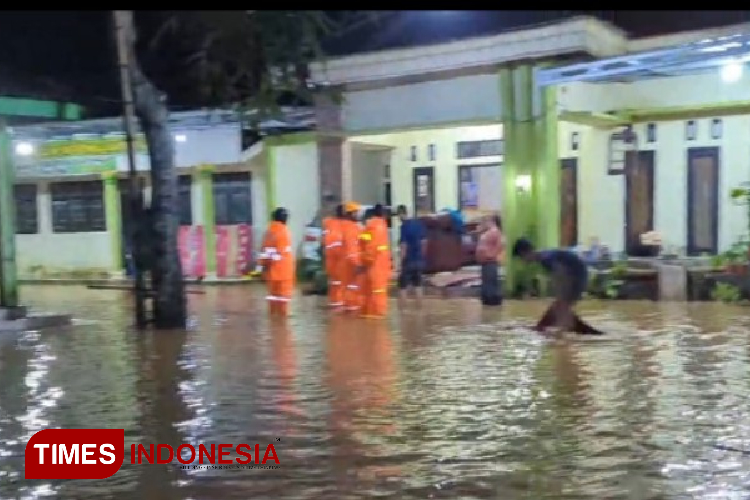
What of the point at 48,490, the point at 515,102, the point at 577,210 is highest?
the point at 515,102

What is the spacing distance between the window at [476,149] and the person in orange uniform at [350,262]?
5843mm

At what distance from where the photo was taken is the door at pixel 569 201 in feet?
61.7

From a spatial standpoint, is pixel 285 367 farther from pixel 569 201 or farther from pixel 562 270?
pixel 569 201

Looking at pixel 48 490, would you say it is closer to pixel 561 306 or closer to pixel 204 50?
pixel 561 306

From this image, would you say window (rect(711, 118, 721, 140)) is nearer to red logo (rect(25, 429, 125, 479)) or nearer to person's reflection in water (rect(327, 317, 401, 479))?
person's reflection in water (rect(327, 317, 401, 479))

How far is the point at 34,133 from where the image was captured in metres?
24.2

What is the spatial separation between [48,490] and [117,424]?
1526 mm

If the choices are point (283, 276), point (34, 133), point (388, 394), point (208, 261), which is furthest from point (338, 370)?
point (34, 133)

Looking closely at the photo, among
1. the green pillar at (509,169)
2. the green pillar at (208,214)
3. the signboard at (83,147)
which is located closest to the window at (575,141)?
the green pillar at (509,169)

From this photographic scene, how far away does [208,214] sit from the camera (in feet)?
74.6

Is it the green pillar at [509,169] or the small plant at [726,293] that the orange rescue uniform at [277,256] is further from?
the small plant at [726,293]

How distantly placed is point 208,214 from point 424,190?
17.5 ft

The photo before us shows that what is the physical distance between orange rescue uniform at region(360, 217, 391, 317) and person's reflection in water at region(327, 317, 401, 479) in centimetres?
130

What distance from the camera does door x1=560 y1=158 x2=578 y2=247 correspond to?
18.8m
